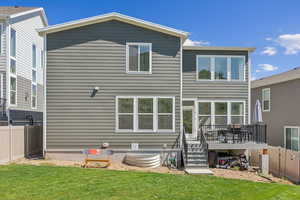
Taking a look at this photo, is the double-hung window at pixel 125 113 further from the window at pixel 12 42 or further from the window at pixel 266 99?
the window at pixel 266 99

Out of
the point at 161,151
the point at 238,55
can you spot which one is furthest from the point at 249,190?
the point at 238,55

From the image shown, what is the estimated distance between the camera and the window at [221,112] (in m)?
13.0

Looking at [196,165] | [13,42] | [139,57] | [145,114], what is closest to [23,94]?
[13,42]

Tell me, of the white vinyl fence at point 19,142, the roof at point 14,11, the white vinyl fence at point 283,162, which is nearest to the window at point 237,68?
the white vinyl fence at point 283,162

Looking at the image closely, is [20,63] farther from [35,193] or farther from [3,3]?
[35,193]

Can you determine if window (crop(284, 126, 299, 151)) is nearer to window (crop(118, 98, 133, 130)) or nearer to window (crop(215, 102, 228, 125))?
window (crop(215, 102, 228, 125))

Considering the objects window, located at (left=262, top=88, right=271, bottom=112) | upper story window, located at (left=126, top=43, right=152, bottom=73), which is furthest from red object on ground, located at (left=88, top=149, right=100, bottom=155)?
window, located at (left=262, top=88, right=271, bottom=112)

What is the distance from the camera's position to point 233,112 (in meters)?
13.1

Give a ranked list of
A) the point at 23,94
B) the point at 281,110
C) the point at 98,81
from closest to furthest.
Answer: the point at 98,81
the point at 23,94
the point at 281,110

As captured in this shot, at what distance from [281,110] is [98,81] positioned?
12862 mm

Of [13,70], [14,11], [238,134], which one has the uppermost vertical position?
[14,11]

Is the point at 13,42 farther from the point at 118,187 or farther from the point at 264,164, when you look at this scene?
the point at 264,164

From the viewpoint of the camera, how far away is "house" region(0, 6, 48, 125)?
1214 cm

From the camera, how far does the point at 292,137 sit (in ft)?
49.5
